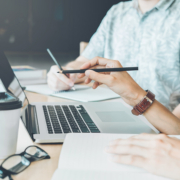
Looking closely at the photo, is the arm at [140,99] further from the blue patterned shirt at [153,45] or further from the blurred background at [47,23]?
the blurred background at [47,23]

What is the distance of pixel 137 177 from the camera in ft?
1.12

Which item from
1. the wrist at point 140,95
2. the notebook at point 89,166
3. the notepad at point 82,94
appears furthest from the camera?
the notepad at point 82,94

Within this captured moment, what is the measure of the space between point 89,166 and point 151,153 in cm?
11

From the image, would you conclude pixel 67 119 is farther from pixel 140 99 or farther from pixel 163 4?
pixel 163 4

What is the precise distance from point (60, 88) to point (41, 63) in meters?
3.28

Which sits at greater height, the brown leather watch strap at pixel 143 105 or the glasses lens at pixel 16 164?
the brown leather watch strap at pixel 143 105

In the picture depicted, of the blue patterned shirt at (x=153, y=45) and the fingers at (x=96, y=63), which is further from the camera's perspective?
the blue patterned shirt at (x=153, y=45)

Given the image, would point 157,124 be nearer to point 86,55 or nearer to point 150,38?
point 150,38

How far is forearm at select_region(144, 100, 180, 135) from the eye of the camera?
59 cm

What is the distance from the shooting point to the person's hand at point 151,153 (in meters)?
0.35

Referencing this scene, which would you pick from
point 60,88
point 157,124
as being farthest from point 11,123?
point 60,88

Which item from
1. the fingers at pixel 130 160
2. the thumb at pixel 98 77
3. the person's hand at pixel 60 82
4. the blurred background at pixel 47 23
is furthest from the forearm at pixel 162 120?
the blurred background at pixel 47 23

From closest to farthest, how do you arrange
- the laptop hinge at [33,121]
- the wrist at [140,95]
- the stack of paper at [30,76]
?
the laptop hinge at [33,121] < the wrist at [140,95] < the stack of paper at [30,76]

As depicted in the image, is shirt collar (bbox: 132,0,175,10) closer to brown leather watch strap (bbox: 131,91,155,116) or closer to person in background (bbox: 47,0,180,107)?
person in background (bbox: 47,0,180,107)
